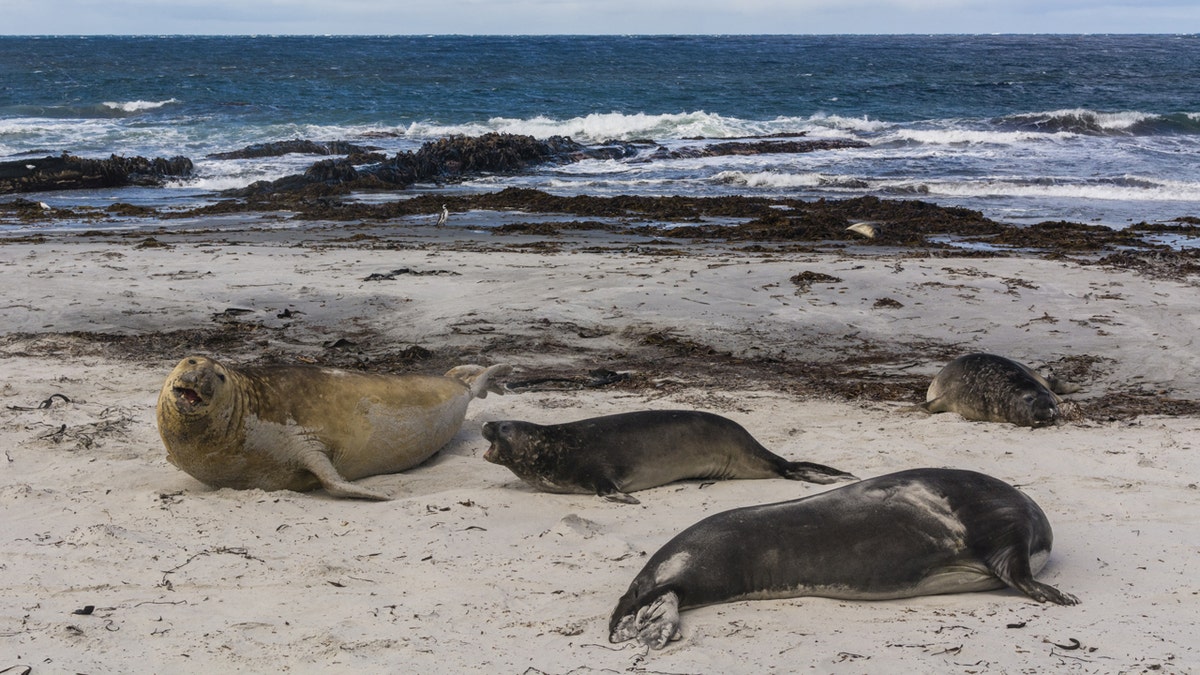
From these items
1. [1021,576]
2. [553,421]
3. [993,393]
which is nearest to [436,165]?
[553,421]

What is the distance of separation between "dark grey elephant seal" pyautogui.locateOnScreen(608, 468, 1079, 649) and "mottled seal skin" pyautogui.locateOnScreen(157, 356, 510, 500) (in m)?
1.83

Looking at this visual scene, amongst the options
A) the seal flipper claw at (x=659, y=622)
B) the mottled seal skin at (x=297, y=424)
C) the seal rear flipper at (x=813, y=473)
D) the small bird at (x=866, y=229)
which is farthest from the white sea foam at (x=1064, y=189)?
the seal flipper claw at (x=659, y=622)

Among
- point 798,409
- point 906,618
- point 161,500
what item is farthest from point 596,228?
point 906,618

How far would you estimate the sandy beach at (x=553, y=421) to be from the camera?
3.36 m

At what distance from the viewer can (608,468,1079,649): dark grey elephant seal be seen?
3.76 metres

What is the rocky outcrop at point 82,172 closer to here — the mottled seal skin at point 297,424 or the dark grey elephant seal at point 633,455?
the mottled seal skin at point 297,424

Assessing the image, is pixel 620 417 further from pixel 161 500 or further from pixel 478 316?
pixel 478 316

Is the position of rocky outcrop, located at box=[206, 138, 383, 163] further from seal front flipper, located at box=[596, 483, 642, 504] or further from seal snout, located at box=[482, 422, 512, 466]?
seal front flipper, located at box=[596, 483, 642, 504]

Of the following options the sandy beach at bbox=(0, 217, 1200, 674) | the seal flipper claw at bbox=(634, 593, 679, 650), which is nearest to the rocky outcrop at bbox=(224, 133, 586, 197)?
the sandy beach at bbox=(0, 217, 1200, 674)

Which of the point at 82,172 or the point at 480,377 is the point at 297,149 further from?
the point at 480,377

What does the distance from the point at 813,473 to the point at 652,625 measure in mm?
1996

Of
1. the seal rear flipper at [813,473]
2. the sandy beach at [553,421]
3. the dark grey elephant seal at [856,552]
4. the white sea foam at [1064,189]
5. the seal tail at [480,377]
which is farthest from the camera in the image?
the white sea foam at [1064,189]

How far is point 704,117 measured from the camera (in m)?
36.1

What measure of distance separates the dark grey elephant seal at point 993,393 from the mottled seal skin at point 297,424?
3068 millimetres
